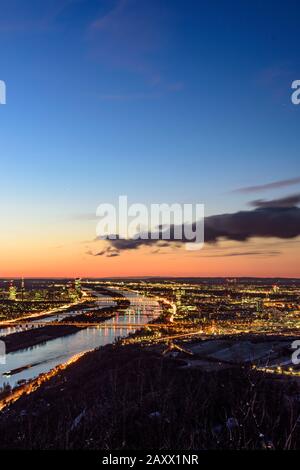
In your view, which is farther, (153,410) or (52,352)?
(52,352)

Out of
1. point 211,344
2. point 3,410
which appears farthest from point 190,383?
point 211,344

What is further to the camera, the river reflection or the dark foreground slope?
the river reflection

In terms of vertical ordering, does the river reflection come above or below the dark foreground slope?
below

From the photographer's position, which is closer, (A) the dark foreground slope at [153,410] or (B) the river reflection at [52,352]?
(A) the dark foreground slope at [153,410]

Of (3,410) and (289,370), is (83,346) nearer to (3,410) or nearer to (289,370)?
(3,410)

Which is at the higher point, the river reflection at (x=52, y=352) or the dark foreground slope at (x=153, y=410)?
the dark foreground slope at (x=153, y=410)

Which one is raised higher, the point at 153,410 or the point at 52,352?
the point at 153,410
